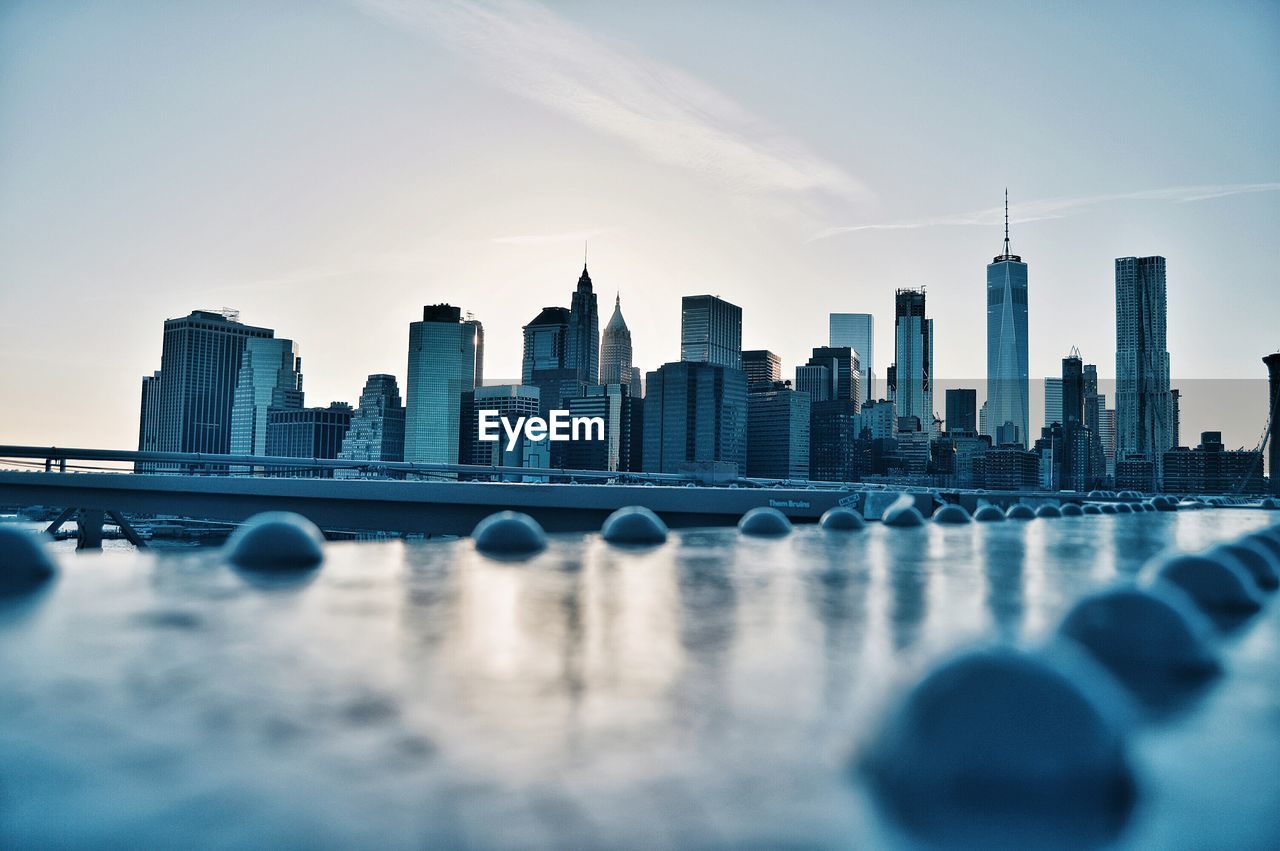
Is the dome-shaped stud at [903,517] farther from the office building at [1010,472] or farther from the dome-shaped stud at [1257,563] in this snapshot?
the office building at [1010,472]

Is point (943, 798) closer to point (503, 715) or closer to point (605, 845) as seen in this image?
point (605, 845)

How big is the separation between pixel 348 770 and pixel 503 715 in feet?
2.63

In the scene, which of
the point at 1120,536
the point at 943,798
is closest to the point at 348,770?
the point at 943,798

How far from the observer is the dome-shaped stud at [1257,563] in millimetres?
7688

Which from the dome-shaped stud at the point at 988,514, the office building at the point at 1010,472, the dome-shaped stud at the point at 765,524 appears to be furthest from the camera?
the office building at the point at 1010,472

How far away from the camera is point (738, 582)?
7.95 m

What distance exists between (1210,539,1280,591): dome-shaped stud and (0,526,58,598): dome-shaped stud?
425 inches

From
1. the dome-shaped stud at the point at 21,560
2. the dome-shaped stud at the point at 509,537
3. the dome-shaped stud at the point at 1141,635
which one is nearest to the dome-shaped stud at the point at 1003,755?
the dome-shaped stud at the point at 1141,635

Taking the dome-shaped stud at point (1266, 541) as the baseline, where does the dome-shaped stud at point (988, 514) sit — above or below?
below

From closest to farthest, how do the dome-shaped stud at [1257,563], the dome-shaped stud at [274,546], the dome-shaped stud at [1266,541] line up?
the dome-shaped stud at [1257,563]
the dome-shaped stud at [274,546]
the dome-shaped stud at [1266,541]

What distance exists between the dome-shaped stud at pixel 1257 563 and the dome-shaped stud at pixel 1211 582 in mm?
1419

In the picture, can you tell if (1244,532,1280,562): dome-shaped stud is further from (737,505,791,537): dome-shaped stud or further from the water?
(737,505,791,537): dome-shaped stud

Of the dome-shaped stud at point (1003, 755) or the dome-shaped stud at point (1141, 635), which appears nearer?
the dome-shaped stud at point (1003, 755)

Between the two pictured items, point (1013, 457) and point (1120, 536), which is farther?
point (1013, 457)
